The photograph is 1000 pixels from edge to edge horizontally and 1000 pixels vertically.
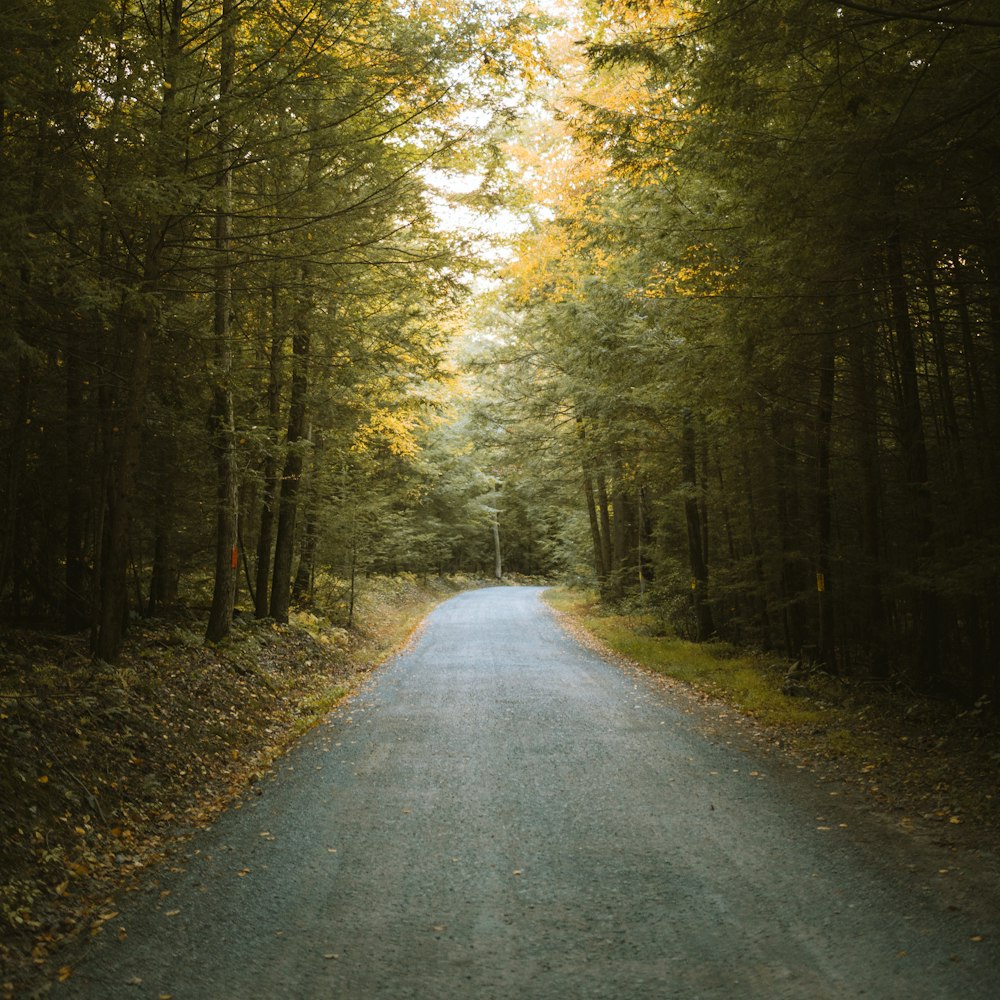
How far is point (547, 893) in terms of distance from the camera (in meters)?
4.57

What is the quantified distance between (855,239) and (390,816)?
6.56m

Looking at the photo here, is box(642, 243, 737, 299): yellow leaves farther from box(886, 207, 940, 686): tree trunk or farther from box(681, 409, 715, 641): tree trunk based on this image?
box(681, 409, 715, 641): tree trunk

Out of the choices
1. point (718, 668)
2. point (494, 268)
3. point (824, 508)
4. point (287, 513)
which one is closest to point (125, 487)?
point (494, 268)

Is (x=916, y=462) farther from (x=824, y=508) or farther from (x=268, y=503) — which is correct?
(x=268, y=503)

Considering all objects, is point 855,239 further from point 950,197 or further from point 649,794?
point 649,794

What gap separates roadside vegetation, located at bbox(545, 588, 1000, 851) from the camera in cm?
600

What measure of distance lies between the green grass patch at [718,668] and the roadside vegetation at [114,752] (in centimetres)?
570

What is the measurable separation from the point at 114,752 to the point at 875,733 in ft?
24.9

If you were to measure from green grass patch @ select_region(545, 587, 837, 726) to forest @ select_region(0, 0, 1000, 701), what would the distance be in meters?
1.06

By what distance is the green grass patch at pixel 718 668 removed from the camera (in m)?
9.73

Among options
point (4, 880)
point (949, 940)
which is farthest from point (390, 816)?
point (949, 940)

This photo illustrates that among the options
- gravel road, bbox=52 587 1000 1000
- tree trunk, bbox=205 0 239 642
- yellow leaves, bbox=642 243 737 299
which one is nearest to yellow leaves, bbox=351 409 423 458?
tree trunk, bbox=205 0 239 642

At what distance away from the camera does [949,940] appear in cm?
391

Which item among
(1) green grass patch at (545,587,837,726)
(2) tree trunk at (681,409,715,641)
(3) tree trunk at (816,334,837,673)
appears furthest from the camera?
(2) tree trunk at (681,409,715,641)
